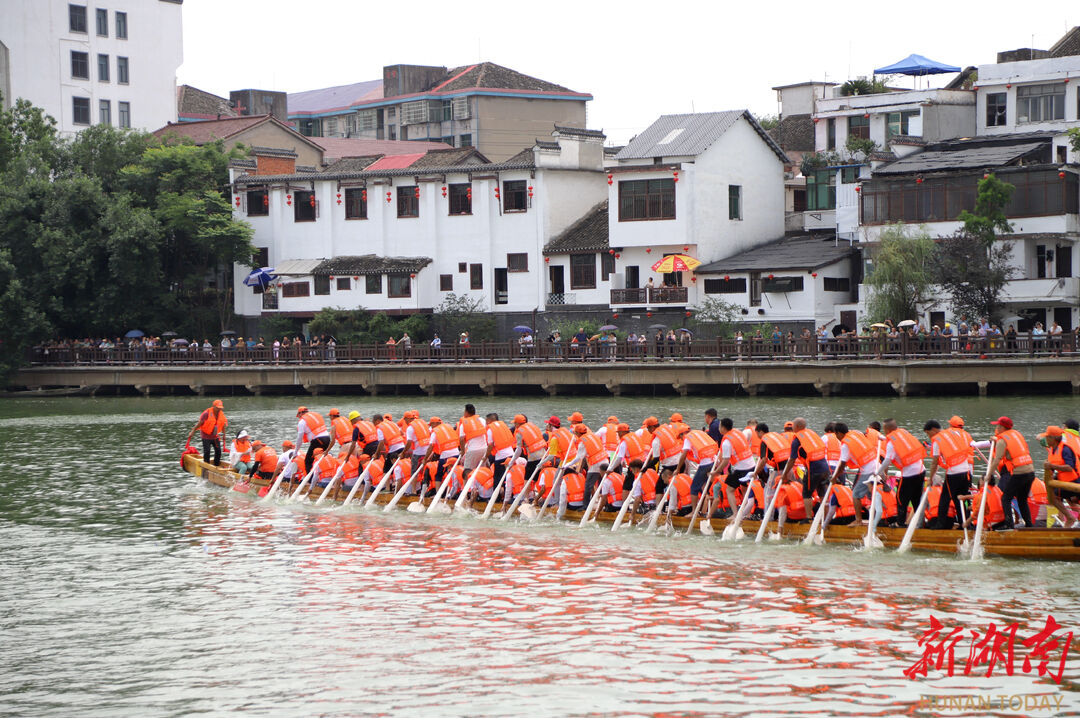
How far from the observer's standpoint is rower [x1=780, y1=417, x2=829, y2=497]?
20.2 metres

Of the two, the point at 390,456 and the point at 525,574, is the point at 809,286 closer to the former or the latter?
the point at 390,456

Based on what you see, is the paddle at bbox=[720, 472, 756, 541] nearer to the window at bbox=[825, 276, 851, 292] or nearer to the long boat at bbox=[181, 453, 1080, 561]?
the long boat at bbox=[181, 453, 1080, 561]

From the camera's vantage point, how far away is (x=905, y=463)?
19484 mm

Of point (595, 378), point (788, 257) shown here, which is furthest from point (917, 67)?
point (595, 378)

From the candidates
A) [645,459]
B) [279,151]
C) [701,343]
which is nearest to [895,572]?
[645,459]

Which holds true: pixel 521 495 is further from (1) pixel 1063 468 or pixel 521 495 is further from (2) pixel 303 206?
(2) pixel 303 206

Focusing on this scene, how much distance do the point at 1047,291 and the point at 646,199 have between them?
18.5 metres

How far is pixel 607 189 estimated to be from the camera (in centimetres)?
6700

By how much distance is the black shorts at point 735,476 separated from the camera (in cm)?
2134

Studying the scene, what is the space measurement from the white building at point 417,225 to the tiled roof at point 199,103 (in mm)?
30521

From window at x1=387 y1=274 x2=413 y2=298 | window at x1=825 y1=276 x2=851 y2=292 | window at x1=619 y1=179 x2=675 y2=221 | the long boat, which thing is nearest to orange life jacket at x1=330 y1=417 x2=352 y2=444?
the long boat

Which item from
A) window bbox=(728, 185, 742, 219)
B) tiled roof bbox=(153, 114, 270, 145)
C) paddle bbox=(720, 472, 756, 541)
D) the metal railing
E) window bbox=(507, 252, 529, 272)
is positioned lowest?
paddle bbox=(720, 472, 756, 541)

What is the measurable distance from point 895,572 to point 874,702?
18.6 ft

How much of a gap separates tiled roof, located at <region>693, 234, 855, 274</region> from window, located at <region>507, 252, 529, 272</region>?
29.3 ft
